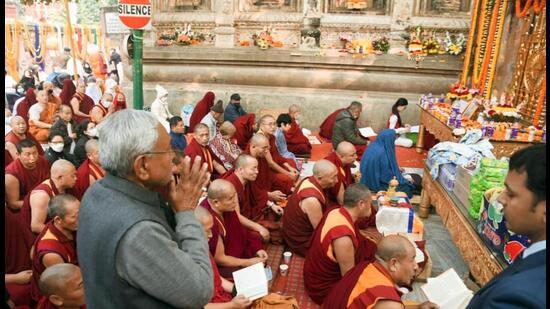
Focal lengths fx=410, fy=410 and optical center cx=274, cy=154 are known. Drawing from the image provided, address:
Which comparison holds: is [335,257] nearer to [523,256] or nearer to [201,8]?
[523,256]

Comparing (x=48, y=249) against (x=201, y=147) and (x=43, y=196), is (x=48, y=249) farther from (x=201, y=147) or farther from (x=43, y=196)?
(x=201, y=147)

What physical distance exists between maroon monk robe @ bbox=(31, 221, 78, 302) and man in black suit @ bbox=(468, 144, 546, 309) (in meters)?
2.67

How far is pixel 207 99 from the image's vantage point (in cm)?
910

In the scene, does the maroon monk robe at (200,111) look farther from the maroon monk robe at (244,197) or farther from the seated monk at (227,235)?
the seated monk at (227,235)

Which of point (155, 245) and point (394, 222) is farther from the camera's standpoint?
point (394, 222)

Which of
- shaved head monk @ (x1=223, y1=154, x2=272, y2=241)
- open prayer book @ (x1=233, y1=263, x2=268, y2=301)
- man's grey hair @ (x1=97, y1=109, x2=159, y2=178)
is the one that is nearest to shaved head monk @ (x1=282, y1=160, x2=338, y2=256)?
shaved head monk @ (x1=223, y1=154, x2=272, y2=241)

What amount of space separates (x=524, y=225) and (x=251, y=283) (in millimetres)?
2093

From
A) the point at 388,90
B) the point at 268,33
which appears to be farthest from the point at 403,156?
the point at 268,33

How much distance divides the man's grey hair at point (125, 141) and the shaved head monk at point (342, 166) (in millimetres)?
3615

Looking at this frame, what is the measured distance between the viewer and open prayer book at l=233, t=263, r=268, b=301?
3.09 metres

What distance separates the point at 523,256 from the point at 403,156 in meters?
6.81

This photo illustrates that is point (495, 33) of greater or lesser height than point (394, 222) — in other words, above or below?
above

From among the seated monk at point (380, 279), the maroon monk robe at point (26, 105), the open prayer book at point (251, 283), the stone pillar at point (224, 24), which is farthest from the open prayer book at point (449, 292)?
the stone pillar at point (224, 24)

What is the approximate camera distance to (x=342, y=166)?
17.3 feet
